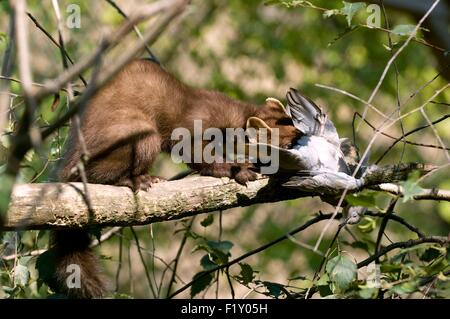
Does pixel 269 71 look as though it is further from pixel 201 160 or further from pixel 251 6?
pixel 201 160

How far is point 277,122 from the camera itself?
4320mm

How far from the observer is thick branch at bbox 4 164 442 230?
9.93 feet

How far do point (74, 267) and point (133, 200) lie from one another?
2.44 ft

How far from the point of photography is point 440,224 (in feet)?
A: 31.7

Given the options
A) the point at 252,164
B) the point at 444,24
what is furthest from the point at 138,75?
the point at 444,24

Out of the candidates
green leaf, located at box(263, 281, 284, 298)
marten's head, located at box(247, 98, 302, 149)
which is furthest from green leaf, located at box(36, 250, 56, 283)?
marten's head, located at box(247, 98, 302, 149)

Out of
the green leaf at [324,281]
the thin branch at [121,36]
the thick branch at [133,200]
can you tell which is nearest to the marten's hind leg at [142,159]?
the thick branch at [133,200]

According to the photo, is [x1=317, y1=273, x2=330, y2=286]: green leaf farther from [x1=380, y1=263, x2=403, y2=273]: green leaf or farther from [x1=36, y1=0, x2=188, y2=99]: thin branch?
[x1=36, y1=0, x2=188, y2=99]: thin branch

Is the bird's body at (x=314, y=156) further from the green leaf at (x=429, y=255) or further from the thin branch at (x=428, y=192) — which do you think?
the green leaf at (x=429, y=255)

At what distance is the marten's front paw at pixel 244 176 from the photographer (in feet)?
11.7

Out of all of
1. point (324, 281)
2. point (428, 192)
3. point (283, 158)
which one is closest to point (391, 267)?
point (324, 281)

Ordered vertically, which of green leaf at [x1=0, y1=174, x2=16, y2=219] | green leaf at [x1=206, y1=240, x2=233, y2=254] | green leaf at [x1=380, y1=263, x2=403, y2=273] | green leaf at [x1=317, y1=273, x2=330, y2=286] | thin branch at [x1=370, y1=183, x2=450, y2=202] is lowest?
green leaf at [x1=317, y1=273, x2=330, y2=286]

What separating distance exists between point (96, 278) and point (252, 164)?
3.40 ft

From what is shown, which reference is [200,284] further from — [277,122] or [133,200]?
[277,122]
